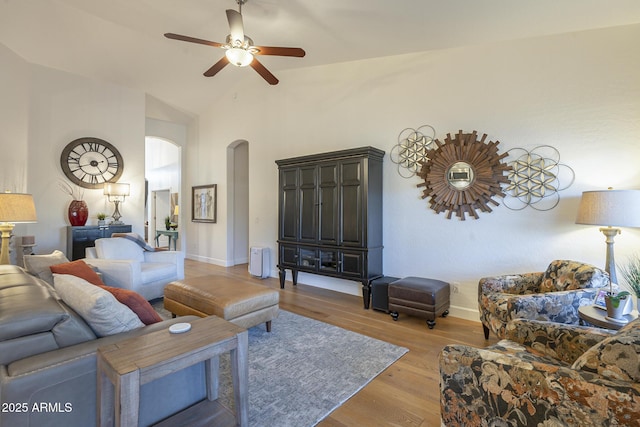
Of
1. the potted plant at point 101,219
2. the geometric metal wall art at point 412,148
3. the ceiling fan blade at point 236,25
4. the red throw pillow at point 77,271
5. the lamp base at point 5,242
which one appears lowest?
the red throw pillow at point 77,271

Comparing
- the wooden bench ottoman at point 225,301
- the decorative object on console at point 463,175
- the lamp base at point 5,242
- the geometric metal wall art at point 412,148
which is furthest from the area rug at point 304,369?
the lamp base at point 5,242

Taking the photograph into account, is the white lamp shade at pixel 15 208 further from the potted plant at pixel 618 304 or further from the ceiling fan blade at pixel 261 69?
the potted plant at pixel 618 304

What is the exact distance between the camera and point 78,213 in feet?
16.5

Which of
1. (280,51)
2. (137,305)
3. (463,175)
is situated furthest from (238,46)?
(463,175)

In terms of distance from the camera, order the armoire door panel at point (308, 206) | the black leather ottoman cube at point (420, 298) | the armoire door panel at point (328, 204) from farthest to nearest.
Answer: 1. the armoire door panel at point (308, 206)
2. the armoire door panel at point (328, 204)
3. the black leather ottoman cube at point (420, 298)

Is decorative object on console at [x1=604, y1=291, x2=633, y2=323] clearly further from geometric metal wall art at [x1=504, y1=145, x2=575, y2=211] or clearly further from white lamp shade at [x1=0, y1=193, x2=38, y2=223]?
white lamp shade at [x1=0, y1=193, x2=38, y2=223]

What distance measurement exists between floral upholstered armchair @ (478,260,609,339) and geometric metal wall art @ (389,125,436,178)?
1671 millimetres

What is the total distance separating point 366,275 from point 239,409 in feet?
8.02

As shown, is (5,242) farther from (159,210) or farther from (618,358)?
(159,210)

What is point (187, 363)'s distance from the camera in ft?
4.58

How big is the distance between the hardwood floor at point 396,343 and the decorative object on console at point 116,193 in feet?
9.87

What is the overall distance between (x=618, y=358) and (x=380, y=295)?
2674mm

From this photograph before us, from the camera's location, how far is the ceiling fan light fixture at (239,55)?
276cm

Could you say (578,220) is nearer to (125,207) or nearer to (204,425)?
(204,425)
